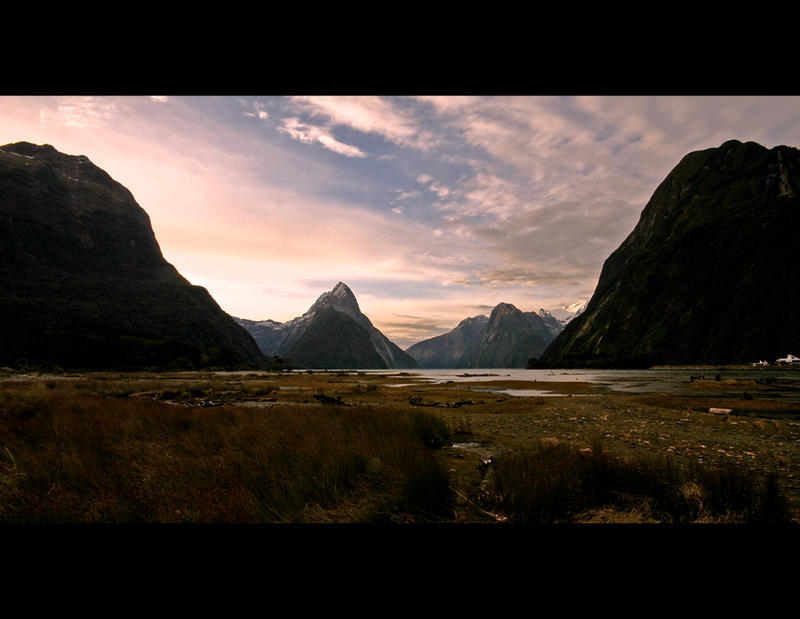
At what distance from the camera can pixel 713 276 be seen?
109m

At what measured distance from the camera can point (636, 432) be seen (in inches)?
403

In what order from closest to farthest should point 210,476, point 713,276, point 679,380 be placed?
point 210,476 < point 679,380 < point 713,276

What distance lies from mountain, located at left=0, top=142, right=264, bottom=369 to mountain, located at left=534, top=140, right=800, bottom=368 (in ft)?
464

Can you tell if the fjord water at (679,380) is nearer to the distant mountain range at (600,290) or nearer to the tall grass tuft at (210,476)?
the tall grass tuft at (210,476)

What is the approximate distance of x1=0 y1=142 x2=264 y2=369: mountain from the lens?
84812 mm

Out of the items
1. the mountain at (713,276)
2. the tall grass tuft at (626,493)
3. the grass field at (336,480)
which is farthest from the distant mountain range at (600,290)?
the tall grass tuft at (626,493)

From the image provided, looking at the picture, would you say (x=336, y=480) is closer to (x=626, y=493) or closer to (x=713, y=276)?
(x=626, y=493)

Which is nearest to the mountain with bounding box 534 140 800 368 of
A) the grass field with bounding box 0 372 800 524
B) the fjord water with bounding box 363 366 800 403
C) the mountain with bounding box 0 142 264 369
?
the fjord water with bounding box 363 366 800 403

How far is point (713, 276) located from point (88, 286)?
692 ft

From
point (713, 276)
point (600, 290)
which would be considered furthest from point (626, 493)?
point (600, 290)
